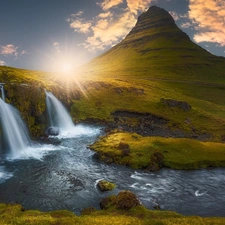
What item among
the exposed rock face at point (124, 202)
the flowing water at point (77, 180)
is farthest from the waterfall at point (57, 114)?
the exposed rock face at point (124, 202)

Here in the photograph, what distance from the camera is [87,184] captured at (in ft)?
121

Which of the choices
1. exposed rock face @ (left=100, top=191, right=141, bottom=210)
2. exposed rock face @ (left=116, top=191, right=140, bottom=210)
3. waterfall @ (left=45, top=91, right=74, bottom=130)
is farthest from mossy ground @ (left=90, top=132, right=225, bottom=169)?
waterfall @ (left=45, top=91, right=74, bottom=130)

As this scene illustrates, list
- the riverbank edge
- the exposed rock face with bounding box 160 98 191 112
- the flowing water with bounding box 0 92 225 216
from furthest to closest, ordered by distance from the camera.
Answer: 1. the exposed rock face with bounding box 160 98 191 112
2. the riverbank edge
3. the flowing water with bounding box 0 92 225 216

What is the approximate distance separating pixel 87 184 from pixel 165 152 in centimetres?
1979

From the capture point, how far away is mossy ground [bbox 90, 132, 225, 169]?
45381 millimetres

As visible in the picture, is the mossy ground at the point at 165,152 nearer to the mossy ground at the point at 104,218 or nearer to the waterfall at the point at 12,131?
the waterfall at the point at 12,131

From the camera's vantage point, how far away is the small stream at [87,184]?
30.8m

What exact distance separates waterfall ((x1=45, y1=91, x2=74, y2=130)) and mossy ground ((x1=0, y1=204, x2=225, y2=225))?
4749 cm

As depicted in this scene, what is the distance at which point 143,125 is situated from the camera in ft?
257

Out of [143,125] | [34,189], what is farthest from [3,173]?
[143,125]

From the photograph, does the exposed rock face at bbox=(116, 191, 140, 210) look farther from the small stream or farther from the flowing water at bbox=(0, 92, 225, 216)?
the flowing water at bbox=(0, 92, 225, 216)

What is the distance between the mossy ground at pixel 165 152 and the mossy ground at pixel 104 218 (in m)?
17.9

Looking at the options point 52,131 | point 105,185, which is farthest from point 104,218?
point 52,131

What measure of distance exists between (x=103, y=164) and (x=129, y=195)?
18.1m
